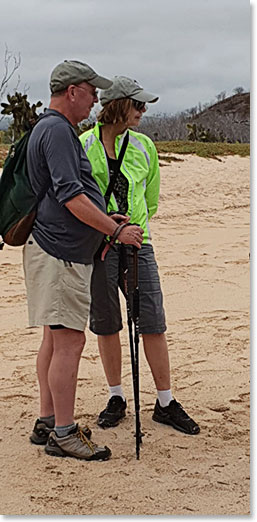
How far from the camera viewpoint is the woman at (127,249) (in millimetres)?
3998

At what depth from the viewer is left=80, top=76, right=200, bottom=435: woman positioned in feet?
13.1

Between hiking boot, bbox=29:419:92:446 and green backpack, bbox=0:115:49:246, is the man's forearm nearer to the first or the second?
green backpack, bbox=0:115:49:246

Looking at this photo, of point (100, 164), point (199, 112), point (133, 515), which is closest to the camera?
point (133, 515)

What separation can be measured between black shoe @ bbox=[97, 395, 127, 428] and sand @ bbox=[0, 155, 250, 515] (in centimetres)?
4

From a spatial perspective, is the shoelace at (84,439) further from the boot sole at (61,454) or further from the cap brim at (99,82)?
the cap brim at (99,82)

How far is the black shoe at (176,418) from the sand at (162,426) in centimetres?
4

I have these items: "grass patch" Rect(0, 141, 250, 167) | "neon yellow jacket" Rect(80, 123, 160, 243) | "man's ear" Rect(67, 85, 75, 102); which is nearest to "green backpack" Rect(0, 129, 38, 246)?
"man's ear" Rect(67, 85, 75, 102)

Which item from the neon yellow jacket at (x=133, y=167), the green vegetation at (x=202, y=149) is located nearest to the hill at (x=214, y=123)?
the green vegetation at (x=202, y=149)

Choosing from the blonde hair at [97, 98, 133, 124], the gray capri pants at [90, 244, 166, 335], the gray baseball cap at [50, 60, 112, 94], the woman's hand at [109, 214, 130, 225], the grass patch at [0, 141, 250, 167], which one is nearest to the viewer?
the gray baseball cap at [50, 60, 112, 94]

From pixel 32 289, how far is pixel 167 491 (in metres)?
1.11

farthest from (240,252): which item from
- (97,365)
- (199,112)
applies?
(199,112)

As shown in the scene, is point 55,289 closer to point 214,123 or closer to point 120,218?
point 120,218

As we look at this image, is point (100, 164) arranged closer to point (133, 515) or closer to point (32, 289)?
point (32, 289)

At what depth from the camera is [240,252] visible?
31.6ft
